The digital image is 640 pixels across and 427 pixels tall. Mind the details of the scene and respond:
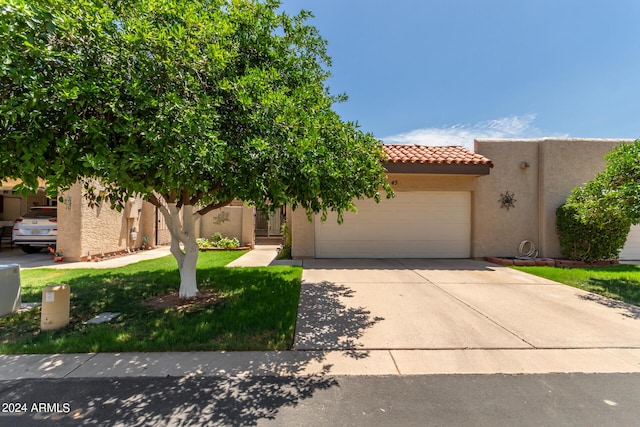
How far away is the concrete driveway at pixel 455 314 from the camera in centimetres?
430

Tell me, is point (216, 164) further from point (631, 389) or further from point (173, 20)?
point (631, 389)

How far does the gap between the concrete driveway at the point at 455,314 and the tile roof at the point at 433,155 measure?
11.8 feet

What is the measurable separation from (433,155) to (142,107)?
31.0ft

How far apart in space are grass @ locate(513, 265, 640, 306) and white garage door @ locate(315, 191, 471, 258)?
2.41 m

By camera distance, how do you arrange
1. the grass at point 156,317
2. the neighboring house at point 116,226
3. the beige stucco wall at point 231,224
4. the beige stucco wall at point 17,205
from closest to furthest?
the grass at point 156,317
the neighboring house at point 116,226
the beige stucco wall at point 231,224
the beige stucco wall at point 17,205

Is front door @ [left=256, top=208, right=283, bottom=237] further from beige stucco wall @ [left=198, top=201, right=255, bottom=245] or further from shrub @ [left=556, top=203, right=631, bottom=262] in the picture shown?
shrub @ [left=556, top=203, right=631, bottom=262]

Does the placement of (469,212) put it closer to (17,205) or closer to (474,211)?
(474,211)

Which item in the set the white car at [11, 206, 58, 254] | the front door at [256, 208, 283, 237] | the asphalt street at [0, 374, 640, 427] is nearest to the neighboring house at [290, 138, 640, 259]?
the front door at [256, 208, 283, 237]

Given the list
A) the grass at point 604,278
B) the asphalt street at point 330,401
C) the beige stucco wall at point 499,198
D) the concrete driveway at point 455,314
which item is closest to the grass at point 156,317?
the concrete driveway at point 455,314

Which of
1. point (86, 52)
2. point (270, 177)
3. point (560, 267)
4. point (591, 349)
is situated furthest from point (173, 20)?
point (560, 267)

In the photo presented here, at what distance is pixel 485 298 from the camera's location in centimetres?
641

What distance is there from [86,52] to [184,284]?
406cm

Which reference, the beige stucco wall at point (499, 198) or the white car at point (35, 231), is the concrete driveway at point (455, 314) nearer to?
the beige stucco wall at point (499, 198)

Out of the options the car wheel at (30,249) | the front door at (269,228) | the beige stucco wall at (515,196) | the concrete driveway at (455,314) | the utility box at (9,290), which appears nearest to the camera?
the concrete driveway at (455,314)
